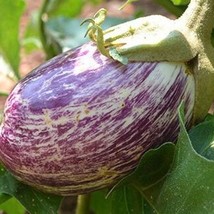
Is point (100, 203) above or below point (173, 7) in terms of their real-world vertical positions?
below

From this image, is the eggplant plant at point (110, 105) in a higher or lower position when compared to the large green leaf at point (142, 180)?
higher

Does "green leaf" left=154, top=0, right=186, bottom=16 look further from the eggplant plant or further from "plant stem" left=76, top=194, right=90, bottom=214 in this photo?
"plant stem" left=76, top=194, right=90, bottom=214

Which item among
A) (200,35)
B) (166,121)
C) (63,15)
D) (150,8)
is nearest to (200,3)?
(200,35)

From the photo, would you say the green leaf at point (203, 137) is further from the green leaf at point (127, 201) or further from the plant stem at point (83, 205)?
the plant stem at point (83, 205)

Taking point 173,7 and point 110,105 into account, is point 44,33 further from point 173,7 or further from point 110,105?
point 110,105

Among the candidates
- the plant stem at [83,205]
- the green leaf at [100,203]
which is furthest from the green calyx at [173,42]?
the green leaf at [100,203]

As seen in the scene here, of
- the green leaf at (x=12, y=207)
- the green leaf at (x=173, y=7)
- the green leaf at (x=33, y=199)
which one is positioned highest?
A: the green leaf at (x=173, y=7)

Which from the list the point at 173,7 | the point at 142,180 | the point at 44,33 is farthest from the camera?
the point at 44,33

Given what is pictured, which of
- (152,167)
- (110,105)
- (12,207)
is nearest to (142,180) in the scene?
(152,167)
